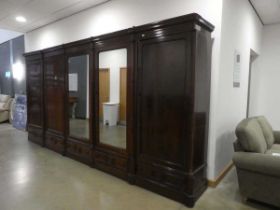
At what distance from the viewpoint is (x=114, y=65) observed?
3195mm

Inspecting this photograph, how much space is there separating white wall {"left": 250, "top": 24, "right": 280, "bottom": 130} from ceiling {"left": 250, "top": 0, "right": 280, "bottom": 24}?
1.17 feet

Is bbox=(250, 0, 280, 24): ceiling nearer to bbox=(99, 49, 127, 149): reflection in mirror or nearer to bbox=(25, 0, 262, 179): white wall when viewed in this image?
bbox=(25, 0, 262, 179): white wall

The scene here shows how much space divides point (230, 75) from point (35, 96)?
165 inches

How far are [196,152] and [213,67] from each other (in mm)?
1155

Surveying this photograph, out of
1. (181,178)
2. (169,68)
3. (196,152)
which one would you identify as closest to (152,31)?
(169,68)

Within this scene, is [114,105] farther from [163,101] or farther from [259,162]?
[259,162]

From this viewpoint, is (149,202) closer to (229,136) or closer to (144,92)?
(144,92)

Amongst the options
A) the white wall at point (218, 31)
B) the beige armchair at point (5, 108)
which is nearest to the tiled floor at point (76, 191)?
the white wall at point (218, 31)

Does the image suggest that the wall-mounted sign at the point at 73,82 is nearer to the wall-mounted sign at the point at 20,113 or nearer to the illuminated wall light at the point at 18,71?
the wall-mounted sign at the point at 20,113

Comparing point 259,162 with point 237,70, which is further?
point 237,70

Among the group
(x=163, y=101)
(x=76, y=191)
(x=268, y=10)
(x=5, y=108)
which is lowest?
(x=76, y=191)

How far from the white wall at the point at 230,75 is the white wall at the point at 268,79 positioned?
3.76 feet

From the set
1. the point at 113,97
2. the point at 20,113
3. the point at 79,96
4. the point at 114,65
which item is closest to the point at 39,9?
the point at 79,96

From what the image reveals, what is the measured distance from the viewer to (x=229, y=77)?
10.1 ft
